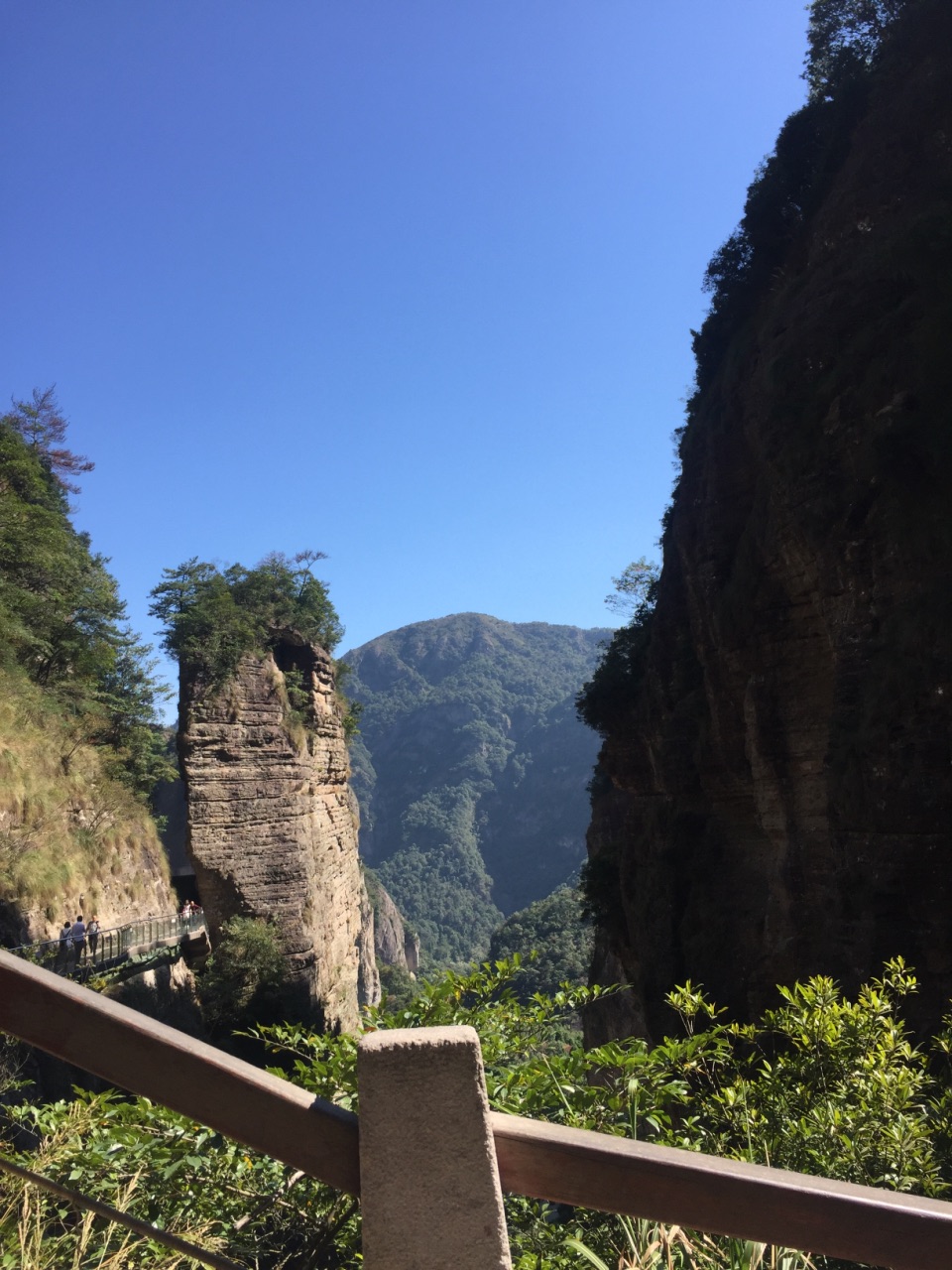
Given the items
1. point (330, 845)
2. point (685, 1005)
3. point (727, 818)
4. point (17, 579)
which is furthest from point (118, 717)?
point (685, 1005)

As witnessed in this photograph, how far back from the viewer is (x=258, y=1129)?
59.2 inches

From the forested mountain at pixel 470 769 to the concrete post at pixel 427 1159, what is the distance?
327 feet

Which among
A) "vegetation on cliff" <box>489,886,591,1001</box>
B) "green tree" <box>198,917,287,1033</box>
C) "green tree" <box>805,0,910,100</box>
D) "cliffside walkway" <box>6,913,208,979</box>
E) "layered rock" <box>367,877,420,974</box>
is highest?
"green tree" <box>805,0,910,100</box>

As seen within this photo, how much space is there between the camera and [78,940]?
13891 mm

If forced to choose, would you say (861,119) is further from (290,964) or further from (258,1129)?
(290,964)

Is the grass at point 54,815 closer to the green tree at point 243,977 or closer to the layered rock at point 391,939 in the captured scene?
the green tree at point 243,977

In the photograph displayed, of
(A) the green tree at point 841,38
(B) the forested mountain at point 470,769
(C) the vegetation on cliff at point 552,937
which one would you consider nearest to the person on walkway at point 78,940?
(A) the green tree at point 841,38

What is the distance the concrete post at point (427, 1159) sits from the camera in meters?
1.46

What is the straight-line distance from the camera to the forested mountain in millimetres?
118625

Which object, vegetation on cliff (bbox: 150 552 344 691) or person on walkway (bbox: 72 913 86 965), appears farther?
vegetation on cliff (bbox: 150 552 344 691)

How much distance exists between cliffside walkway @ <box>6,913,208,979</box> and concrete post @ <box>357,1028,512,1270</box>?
9825 millimetres

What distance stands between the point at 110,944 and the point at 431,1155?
17.0 m

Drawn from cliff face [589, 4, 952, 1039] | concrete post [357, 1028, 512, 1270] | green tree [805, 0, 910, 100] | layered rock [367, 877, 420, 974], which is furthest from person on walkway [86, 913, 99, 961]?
layered rock [367, 877, 420, 974]

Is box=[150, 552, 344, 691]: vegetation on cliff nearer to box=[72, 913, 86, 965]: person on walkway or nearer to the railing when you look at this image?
box=[72, 913, 86, 965]: person on walkway
